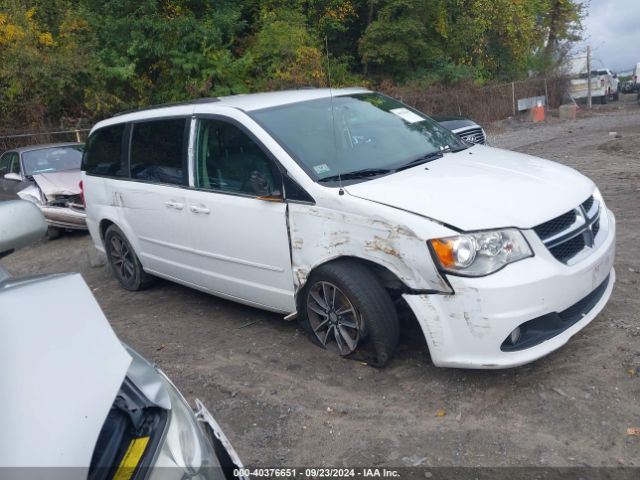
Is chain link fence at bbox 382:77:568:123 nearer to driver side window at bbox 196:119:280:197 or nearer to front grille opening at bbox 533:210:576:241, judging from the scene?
driver side window at bbox 196:119:280:197

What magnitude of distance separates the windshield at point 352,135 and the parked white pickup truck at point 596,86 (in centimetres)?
2576

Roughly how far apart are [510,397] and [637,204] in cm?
473

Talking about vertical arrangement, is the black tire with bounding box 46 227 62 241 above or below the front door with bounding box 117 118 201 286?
below

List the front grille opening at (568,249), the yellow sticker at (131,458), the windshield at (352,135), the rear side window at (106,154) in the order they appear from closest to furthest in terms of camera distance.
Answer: the yellow sticker at (131,458) → the front grille opening at (568,249) → the windshield at (352,135) → the rear side window at (106,154)

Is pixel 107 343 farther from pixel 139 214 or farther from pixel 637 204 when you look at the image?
pixel 637 204

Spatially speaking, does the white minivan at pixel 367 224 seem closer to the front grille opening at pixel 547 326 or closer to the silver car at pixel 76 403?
the front grille opening at pixel 547 326

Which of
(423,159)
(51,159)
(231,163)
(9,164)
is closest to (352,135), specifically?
(423,159)

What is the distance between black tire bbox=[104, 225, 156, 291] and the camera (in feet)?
20.3

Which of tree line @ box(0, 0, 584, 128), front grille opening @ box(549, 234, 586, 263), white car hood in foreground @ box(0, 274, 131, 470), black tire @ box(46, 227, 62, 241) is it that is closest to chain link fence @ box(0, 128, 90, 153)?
tree line @ box(0, 0, 584, 128)

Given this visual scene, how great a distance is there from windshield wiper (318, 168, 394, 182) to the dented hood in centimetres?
621

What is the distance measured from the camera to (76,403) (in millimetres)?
1698

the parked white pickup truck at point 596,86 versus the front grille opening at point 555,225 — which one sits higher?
the front grille opening at point 555,225

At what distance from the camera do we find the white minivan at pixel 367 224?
350 cm

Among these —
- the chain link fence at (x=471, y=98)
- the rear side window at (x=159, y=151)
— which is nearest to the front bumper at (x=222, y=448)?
the rear side window at (x=159, y=151)
